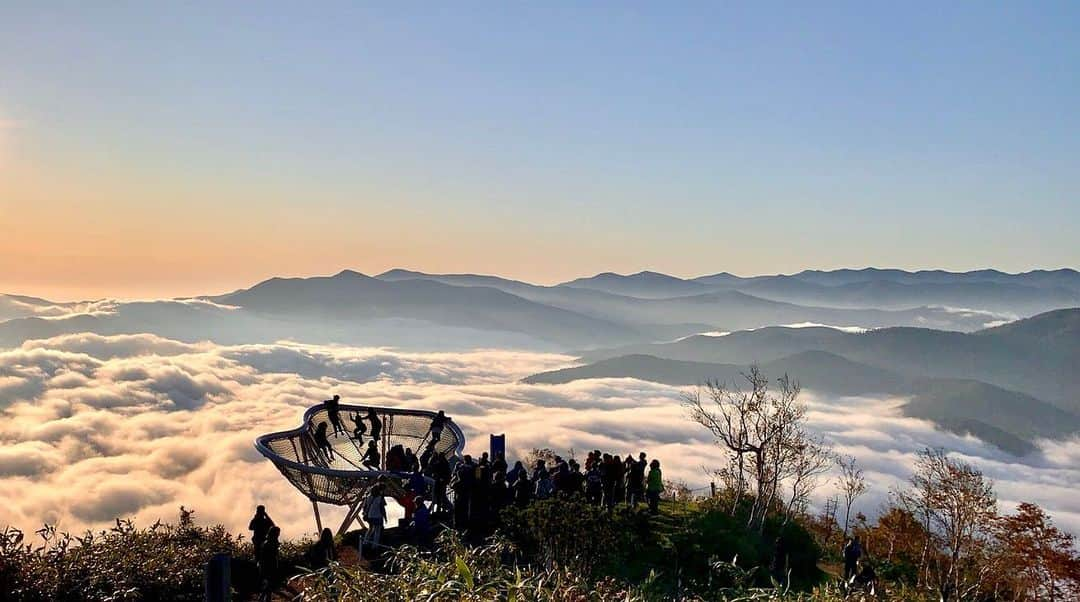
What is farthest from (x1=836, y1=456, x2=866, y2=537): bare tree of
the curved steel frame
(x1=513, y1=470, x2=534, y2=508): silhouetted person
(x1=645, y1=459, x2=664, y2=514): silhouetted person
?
the curved steel frame

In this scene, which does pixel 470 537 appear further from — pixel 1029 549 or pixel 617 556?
pixel 1029 549

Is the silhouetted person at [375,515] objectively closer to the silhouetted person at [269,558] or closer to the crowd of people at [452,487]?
the crowd of people at [452,487]

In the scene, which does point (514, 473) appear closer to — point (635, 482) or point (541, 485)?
point (541, 485)

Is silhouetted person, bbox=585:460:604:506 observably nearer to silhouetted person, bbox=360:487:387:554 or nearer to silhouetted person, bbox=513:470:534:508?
silhouetted person, bbox=513:470:534:508

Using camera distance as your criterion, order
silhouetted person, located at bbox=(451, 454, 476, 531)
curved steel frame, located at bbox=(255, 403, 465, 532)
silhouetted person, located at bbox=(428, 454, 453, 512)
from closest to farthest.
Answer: curved steel frame, located at bbox=(255, 403, 465, 532)
silhouetted person, located at bbox=(451, 454, 476, 531)
silhouetted person, located at bbox=(428, 454, 453, 512)

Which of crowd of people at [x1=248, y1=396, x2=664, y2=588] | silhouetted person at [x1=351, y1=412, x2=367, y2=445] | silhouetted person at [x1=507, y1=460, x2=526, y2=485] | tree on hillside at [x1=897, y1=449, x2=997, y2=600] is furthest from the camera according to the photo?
tree on hillside at [x1=897, y1=449, x2=997, y2=600]

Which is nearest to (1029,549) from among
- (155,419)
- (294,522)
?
(294,522)
